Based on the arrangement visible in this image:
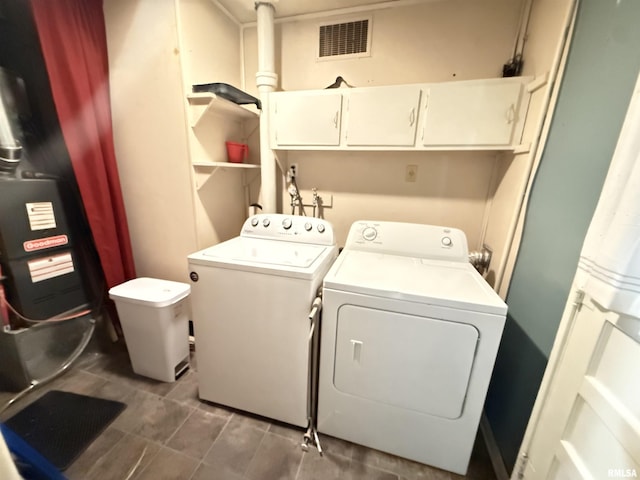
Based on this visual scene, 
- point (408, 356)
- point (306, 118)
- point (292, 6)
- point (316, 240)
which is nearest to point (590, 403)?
point (408, 356)

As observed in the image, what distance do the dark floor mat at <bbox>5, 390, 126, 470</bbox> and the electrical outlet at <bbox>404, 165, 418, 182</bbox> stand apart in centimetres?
242

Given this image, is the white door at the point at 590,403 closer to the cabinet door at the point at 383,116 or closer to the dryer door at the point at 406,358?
the dryer door at the point at 406,358

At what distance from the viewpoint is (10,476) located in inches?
A: 22.7

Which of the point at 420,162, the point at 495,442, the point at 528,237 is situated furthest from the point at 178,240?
the point at 495,442

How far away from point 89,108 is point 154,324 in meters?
1.45

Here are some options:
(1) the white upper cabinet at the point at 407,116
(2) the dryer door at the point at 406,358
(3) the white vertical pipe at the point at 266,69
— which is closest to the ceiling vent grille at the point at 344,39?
(3) the white vertical pipe at the point at 266,69

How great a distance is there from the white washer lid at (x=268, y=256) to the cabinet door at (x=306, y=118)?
722 millimetres

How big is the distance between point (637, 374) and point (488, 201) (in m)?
1.46

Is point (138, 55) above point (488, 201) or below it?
→ above

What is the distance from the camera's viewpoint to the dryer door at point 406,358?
1.09 metres

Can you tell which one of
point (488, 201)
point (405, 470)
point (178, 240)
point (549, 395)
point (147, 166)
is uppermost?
point (147, 166)

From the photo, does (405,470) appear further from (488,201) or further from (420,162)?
(420,162)

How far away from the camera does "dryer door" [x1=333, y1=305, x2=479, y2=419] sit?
1095 mm

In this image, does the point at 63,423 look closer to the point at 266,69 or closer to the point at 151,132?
the point at 151,132
